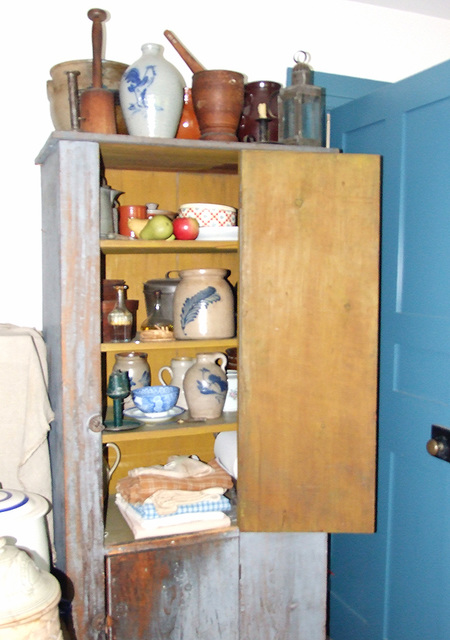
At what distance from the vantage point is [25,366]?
167 centimetres

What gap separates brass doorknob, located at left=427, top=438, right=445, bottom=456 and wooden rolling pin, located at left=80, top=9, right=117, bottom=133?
4.11 feet

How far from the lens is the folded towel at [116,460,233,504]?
171 cm

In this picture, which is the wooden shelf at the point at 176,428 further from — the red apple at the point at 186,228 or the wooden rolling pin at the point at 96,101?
the wooden rolling pin at the point at 96,101

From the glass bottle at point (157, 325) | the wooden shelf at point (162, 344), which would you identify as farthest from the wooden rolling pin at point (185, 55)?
the wooden shelf at point (162, 344)

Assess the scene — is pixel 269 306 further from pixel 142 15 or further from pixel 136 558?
pixel 142 15

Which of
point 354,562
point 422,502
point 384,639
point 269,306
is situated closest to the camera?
point 269,306

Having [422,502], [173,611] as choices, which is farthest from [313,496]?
[173,611]

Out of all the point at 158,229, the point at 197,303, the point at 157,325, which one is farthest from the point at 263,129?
Result: the point at 157,325

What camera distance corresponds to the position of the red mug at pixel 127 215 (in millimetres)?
1791

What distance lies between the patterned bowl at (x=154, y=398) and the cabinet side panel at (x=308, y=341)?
29cm

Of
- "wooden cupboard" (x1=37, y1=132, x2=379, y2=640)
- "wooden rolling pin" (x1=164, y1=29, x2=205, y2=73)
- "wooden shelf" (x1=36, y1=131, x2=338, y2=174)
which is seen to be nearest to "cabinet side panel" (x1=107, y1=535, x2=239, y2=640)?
"wooden cupboard" (x1=37, y1=132, x2=379, y2=640)

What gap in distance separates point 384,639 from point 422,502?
0.52 m

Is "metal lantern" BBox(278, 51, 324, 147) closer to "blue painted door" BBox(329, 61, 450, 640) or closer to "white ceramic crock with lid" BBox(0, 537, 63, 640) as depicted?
"blue painted door" BBox(329, 61, 450, 640)

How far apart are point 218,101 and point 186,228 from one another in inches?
14.5
